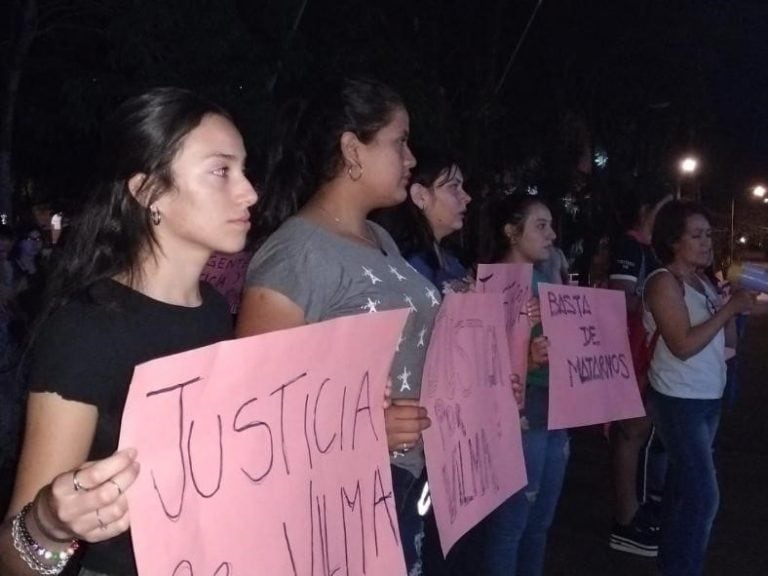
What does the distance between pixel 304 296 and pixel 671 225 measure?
2.42m

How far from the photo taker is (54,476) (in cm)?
144

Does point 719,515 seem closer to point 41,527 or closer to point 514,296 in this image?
point 514,296

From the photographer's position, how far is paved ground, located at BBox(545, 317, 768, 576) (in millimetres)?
4633

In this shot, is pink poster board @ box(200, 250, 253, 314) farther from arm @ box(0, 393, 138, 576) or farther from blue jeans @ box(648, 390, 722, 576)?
arm @ box(0, 393, 138, 576)

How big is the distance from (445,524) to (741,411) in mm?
6623

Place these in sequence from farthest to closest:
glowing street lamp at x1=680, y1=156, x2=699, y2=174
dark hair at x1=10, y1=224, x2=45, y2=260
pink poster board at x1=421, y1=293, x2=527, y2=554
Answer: glowing street lamp at x1=680, y1=156, x2=699, y2=174, dark hair at x1=10, y1=224, x2=45, y2=260, pink poster board at x1=421, y1=293, x2=527, y2=554

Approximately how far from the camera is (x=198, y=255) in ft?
5.80

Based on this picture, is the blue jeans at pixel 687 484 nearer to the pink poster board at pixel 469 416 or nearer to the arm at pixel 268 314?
the pink poster board at pixel 469 416

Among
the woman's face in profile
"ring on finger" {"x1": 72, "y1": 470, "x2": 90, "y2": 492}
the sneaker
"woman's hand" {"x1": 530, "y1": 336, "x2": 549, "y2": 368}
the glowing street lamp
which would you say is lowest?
the sneaker

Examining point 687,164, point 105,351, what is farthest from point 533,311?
point 687,164

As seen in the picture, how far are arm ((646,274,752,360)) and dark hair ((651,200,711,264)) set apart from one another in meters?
0.24

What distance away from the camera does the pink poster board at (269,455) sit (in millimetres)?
1348

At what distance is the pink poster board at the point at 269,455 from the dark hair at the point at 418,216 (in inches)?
48.0

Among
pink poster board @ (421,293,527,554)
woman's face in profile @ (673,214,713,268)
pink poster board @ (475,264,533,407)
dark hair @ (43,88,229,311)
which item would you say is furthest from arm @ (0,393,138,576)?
woman's face in profile @ (673,214,713,268)
